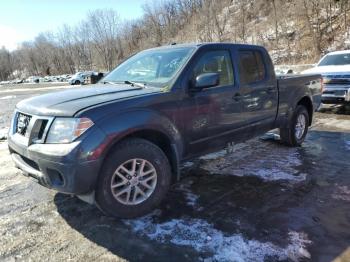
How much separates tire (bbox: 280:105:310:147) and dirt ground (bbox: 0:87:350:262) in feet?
3.05

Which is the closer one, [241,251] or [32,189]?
[241,251]

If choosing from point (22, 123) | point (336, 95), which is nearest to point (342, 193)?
point (22, 123)

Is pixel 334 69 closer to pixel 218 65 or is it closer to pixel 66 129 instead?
pixel 218 65

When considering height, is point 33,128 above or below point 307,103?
above

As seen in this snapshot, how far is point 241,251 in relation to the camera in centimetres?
309

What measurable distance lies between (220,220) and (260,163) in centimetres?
211

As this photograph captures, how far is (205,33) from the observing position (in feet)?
165

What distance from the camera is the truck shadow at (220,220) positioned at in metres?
3.17

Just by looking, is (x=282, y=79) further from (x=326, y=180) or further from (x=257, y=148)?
(x=326, y=180)

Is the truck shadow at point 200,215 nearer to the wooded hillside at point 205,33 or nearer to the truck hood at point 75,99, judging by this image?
the truck hood at point 75,99

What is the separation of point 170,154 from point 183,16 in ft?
235

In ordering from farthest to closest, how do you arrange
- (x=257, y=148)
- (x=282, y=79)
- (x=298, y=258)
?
(x=257, y=148)
(x=282, y=79)
(x=298, y=258)

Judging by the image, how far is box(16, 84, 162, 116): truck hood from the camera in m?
3.38

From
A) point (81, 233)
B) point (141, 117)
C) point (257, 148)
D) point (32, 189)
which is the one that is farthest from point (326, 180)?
point (32, 189)
